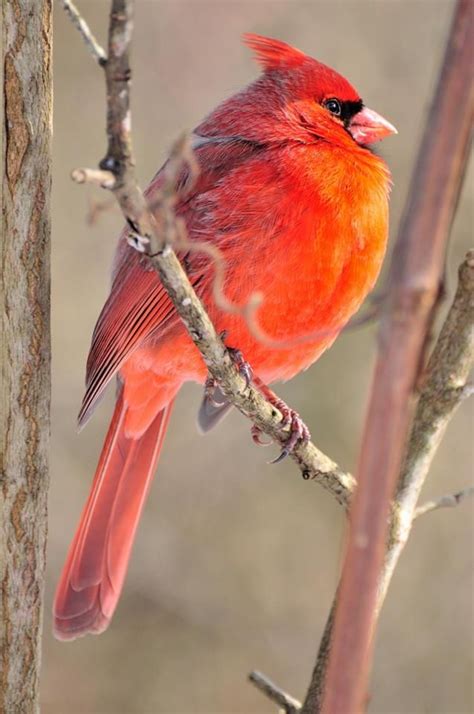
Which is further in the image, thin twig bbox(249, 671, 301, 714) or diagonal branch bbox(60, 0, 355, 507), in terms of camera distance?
thin twig bbox(249, 671, 301, 714)

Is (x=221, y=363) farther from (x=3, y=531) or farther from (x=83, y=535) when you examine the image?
(x=83, y=535)

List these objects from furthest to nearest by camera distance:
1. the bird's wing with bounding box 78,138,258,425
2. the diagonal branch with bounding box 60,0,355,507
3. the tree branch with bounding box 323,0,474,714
Answer: 1. the bird's wing with bounding box 78,138,258,425
2. the diagonal branch with bounding box 60,0,355,507
3. the tree branch with bounding box 323,0,474,714

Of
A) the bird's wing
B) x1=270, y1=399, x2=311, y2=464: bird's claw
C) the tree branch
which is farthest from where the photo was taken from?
the bird's wing

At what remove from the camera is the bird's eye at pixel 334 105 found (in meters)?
2.86

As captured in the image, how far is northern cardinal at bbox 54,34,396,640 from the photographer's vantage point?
247cm

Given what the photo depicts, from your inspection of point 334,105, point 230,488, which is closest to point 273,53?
point 334,105

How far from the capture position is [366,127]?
2.88m

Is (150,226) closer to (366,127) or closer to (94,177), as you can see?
(94,177)

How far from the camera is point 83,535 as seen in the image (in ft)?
9.68

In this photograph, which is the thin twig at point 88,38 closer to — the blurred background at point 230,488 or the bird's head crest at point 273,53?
the bird's head crest at point 273,53

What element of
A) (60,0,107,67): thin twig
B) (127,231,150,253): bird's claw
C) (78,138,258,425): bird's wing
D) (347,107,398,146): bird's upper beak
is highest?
(347,107,398,146): bird's upper beak

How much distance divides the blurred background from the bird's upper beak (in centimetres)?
181

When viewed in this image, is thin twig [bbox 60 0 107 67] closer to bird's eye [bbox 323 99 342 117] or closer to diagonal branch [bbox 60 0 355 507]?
diagonal branch [bbox 60 0 355 507]

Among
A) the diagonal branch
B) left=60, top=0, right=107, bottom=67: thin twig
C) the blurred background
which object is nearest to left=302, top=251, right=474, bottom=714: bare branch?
the diagonal branch
